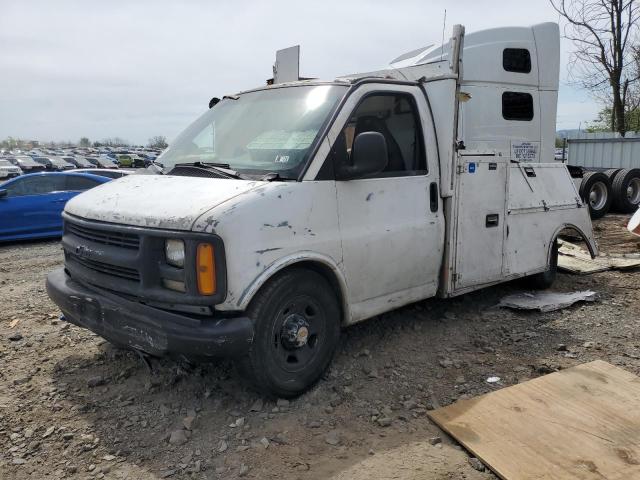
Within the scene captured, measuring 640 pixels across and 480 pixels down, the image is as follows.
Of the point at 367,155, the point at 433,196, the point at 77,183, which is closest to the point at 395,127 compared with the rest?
the point at 433,196

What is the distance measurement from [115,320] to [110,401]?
2.23 ft

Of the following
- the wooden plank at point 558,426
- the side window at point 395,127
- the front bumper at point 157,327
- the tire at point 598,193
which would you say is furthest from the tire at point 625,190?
the front bumper at point 157,327

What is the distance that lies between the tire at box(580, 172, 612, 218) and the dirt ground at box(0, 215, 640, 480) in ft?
22.4

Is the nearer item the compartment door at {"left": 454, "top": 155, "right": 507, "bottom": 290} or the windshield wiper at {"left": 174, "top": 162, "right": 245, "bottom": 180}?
the windshield wiper at {"left": 174, "top": 162, "right": 245, "bottom": 180}

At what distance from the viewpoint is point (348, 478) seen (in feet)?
9.20

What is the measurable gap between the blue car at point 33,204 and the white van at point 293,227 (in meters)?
6.83

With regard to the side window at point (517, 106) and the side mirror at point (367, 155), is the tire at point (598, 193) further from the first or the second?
the side mirror at point (367, 155)

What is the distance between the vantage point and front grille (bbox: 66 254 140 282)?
3.27m

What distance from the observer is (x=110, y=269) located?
135 inches

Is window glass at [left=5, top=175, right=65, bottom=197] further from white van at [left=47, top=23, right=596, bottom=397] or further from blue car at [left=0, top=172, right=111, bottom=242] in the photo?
white van at [left=47, top=23, right=596, bottom=397]

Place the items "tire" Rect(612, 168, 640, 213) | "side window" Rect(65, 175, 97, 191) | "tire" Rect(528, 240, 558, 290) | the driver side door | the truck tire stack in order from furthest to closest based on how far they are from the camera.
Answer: "tire" Rect(612, 168, 640, 213) → the truck tire stack → "side window" Rect(65, 175, 97, 191) → "tire" Rect(528, 240, 558, 290) → the driver side door

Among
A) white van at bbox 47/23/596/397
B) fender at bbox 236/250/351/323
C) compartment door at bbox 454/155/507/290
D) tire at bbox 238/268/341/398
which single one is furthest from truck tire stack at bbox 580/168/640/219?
tire at bbox 238/268/341/398

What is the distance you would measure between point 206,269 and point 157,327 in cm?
47

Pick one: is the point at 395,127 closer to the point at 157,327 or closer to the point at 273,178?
the point at 273,178
